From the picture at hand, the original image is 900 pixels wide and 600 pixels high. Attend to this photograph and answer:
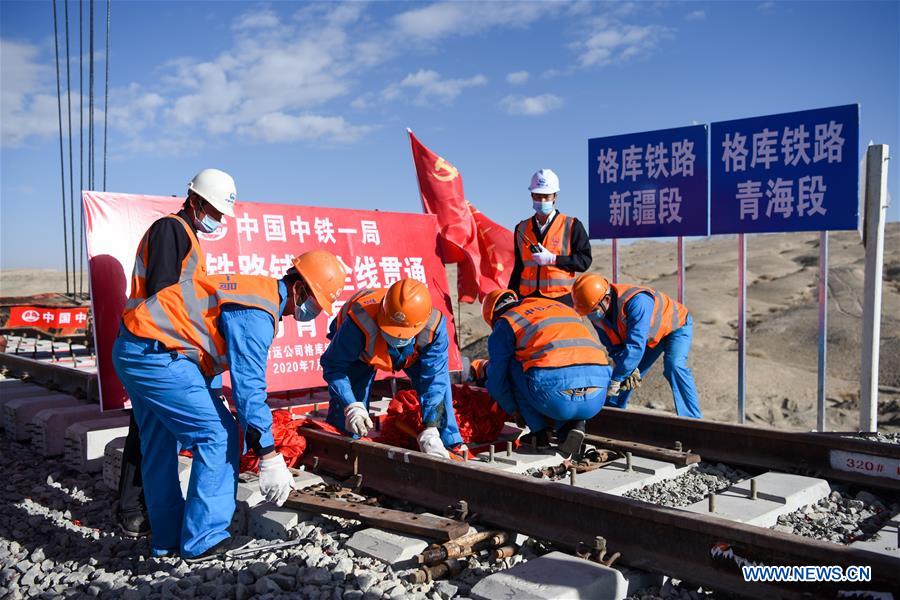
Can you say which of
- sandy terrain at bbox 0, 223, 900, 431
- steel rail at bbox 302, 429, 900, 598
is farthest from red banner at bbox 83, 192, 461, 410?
sandy terrain at bbox 0, 223, 900, 431

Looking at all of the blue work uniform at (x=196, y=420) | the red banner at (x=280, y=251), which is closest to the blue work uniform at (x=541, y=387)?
the blue work uniform at (x=196, y=420)

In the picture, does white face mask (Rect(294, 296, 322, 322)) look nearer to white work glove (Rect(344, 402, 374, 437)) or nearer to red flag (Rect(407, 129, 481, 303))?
white work glove (Rect(344, 402, 374, 437))

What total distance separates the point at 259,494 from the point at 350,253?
12.5 feet

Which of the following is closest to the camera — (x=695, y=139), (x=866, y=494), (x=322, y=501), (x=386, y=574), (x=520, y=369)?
(x=386, y=574)

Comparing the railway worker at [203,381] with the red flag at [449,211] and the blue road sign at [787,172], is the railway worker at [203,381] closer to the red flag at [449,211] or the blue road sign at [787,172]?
the red flag at [449,211]

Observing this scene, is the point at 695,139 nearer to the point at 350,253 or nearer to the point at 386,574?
the point at 350,253

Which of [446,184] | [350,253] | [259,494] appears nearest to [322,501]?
[259,494]

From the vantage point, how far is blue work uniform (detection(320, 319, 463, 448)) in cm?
526

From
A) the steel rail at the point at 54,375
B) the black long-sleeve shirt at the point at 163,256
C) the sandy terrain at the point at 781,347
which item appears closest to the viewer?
the black long-sleeve shirt at the point at 163,256

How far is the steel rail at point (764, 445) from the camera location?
4.73 meters

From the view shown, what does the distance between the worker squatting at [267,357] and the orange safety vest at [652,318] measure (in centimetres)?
1

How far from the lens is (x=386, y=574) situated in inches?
136

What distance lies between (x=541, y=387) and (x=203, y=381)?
7.54 feet

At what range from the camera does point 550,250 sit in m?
7.16
